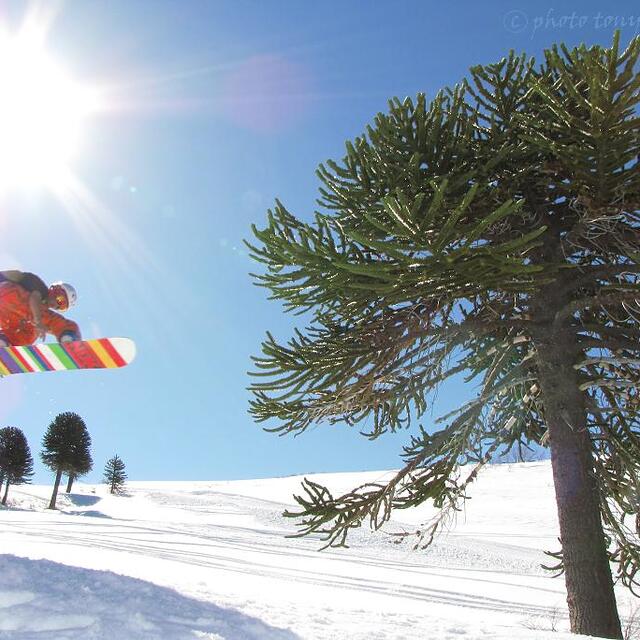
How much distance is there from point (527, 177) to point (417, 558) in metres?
13.2

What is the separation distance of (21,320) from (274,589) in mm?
4724

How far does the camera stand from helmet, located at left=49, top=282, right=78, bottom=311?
678cm

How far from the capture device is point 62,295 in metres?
6.81

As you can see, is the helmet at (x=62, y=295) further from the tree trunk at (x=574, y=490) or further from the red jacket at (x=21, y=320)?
the tree trunk at (x=574, y=490)

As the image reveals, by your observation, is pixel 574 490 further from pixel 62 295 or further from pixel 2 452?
pixel 2 452

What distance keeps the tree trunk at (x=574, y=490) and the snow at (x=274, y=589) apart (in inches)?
34.5

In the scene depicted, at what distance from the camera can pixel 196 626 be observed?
3.45 m

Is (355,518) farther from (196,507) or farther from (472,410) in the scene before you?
(196,507)

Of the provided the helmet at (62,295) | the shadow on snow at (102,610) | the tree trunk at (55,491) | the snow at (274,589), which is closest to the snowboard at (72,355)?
the helmet at (62,295)

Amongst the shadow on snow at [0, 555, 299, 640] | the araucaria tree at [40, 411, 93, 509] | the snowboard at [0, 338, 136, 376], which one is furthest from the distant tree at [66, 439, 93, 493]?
the shadow on snow at [0, 555, 299, 640]

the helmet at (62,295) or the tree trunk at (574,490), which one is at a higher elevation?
the helmet at (62,295)

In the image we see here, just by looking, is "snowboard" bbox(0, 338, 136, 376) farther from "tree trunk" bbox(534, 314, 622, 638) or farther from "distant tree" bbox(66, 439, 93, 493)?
"distant tree" bbox(66, 439, 93, 493)

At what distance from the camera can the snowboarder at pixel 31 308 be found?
649cm

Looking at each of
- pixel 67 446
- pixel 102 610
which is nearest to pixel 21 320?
pixel 102 610
